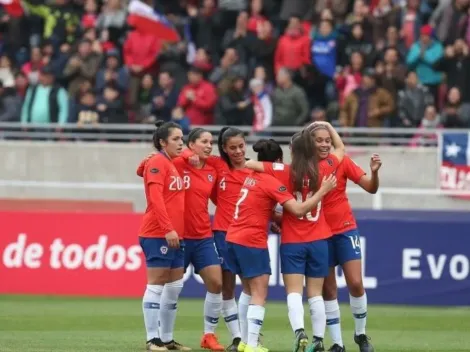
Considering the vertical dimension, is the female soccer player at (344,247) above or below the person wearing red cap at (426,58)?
below

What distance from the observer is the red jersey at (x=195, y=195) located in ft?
46.2

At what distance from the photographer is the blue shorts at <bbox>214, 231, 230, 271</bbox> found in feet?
46.9

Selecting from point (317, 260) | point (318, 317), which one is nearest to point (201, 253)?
point (317, 260)

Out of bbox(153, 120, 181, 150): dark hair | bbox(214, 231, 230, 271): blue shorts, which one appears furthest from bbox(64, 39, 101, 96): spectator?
bbox(153, 120, 181, 150): dark hair

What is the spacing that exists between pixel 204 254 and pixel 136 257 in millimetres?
6570

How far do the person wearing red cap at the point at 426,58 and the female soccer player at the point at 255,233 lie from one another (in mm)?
11237

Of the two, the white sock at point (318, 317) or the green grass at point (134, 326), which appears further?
the green grass at point (134, 326)

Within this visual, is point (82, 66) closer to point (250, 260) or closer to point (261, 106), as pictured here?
point (261, 106)

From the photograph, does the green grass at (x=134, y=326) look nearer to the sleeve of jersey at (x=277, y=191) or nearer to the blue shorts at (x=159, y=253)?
the blue shorts at (x=159, y=253)

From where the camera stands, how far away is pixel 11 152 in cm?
2502

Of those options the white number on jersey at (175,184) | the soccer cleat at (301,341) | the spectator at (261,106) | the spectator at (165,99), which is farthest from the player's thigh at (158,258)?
the spectator at (165,99)

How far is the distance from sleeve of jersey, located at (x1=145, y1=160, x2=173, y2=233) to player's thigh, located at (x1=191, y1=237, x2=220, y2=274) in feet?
2.25

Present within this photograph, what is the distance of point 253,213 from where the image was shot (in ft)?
42.8

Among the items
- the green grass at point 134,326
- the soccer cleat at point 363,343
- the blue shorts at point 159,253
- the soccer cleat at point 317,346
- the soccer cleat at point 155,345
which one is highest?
the blue shorts at point 159,253
